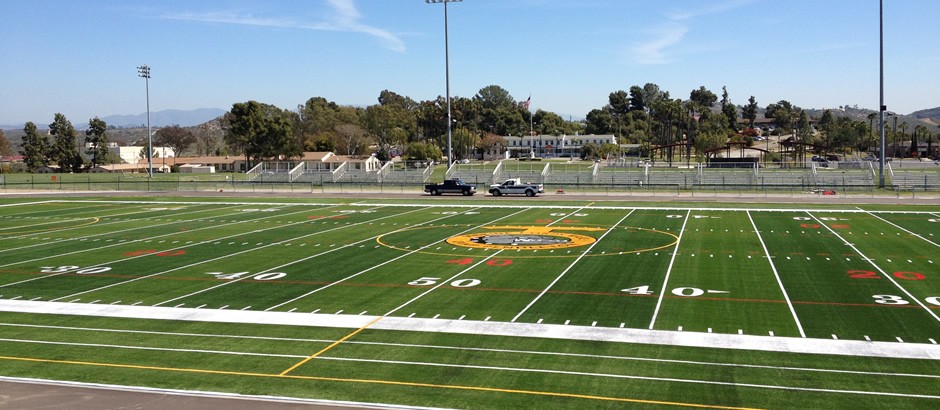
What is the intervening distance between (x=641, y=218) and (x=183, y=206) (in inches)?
1250

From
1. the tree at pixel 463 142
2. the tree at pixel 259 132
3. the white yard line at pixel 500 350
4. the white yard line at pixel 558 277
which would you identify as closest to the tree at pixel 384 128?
the tree at pixel 463 142

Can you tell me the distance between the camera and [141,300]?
2341cm

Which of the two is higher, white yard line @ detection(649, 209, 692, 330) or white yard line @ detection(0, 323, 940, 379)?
white yard line @ detection(649, 209, 692, 330)

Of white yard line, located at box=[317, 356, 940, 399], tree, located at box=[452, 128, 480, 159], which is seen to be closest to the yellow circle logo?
white yard line, located at box=[317, 356, 940, 399]

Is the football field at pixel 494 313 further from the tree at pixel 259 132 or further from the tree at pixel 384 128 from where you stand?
the tree at pixel 384 128

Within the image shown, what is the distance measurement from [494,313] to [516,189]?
44591mm

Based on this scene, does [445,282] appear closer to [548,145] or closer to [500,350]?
[500,350]

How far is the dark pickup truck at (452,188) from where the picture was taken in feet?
219

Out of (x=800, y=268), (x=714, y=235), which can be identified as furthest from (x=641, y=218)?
(x=800, y=268)

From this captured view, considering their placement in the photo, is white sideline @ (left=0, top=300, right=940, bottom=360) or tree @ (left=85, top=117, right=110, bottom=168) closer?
white sideline @ (left=0, top=300, right=940, bottom=360)

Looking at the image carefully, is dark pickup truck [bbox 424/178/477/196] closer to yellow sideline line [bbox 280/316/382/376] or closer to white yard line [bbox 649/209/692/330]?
white yard line [bbox 649/209/692/330]

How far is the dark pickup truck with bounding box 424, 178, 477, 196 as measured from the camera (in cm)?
6688

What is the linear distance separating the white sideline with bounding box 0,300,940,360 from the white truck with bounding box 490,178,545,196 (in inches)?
1753

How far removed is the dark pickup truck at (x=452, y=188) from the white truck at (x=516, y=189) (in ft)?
6.42
